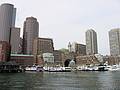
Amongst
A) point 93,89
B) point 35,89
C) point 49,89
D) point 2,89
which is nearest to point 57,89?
point 49,89

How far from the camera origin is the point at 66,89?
5366 cm

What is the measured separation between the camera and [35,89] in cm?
5206

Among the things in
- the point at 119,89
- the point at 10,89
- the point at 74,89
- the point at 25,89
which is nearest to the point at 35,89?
the point at 25,89

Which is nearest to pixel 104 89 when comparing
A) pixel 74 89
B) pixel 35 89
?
pixel 74 89

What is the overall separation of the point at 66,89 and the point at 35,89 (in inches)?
305

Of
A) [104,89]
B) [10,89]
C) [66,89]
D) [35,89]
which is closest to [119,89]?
[104,89]

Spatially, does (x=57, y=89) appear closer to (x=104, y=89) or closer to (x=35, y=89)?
(x=35, y=89)

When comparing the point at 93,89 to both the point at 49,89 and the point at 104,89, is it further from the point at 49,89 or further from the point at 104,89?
the point at 49,89

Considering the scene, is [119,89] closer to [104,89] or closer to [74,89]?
[104,89]

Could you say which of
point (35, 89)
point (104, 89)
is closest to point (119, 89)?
point (104, 89)

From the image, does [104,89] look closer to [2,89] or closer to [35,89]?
[35,89]

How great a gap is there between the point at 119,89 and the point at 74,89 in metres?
10.8

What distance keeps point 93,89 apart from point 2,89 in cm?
2184

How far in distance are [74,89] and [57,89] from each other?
168 inches
